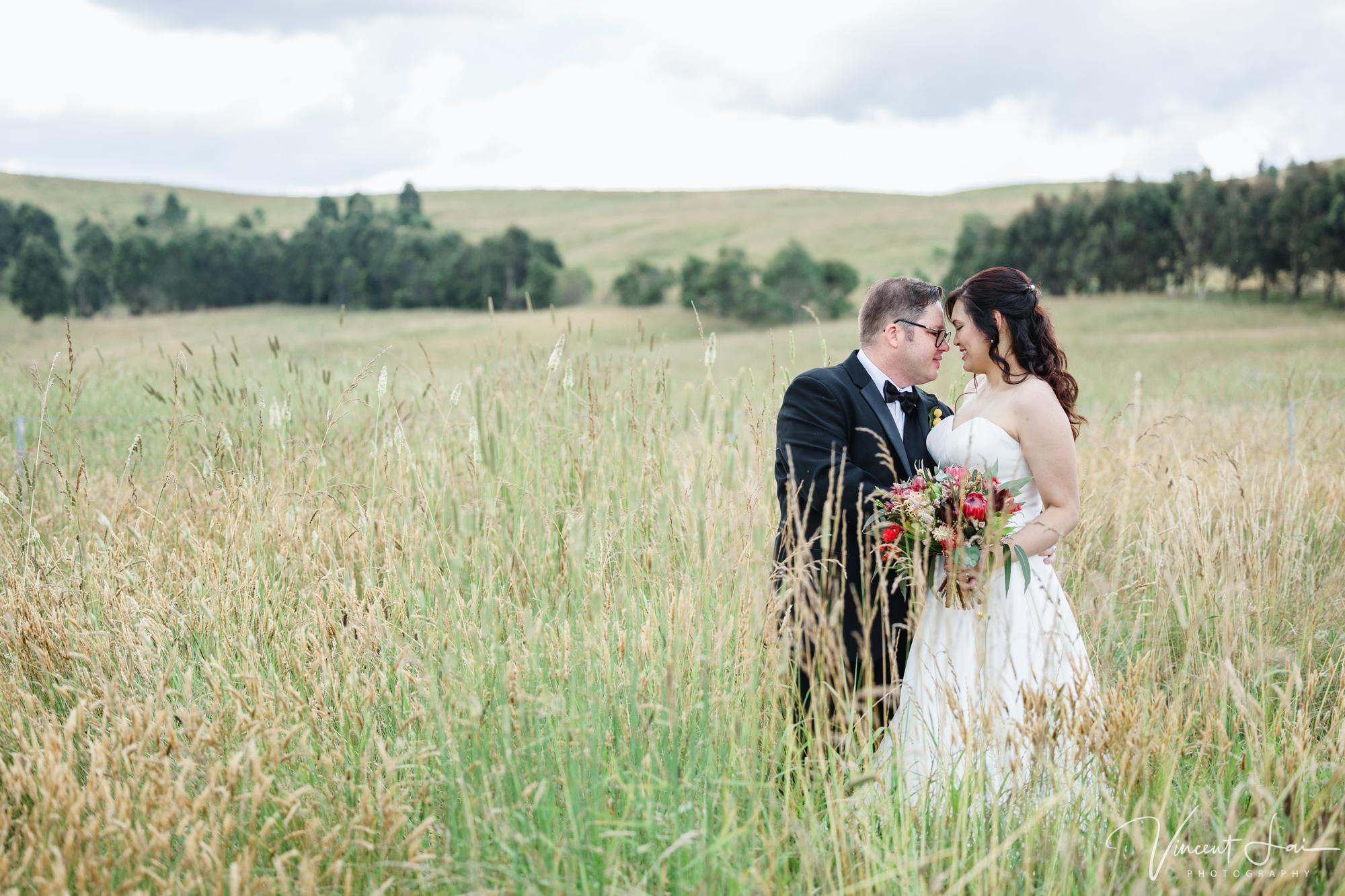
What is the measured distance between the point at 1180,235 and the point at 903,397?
5648 cm

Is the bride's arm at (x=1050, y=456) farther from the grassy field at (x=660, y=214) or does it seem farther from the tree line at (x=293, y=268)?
the grassy field at (x=660, y=214)

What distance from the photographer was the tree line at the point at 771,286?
50938mm

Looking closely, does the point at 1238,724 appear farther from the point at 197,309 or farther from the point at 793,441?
the point at 197,309

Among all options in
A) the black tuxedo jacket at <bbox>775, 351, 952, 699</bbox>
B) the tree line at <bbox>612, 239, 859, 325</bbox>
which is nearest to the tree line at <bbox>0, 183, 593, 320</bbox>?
the tree line at <bbox>612, 239, 859, 325</bbox>

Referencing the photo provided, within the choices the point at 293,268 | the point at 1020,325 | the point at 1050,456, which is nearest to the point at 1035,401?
the point at 1050,456

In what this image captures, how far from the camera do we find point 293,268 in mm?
62906

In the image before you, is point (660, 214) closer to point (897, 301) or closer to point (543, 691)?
point (897, 301)

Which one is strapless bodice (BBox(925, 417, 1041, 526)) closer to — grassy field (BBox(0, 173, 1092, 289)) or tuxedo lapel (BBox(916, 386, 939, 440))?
tuxedo lapel (BBox(916, 386, 939, 440))

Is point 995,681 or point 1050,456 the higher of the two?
point 1050,456

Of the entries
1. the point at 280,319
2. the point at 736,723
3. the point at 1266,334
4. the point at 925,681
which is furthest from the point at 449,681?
the point at 280,319

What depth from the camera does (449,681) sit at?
6.57 feet

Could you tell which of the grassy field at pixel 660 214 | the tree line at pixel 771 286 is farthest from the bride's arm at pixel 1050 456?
the grassy field at pixel 660 214

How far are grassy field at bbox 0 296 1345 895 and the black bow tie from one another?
1.47ft

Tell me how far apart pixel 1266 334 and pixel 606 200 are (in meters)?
97.4
